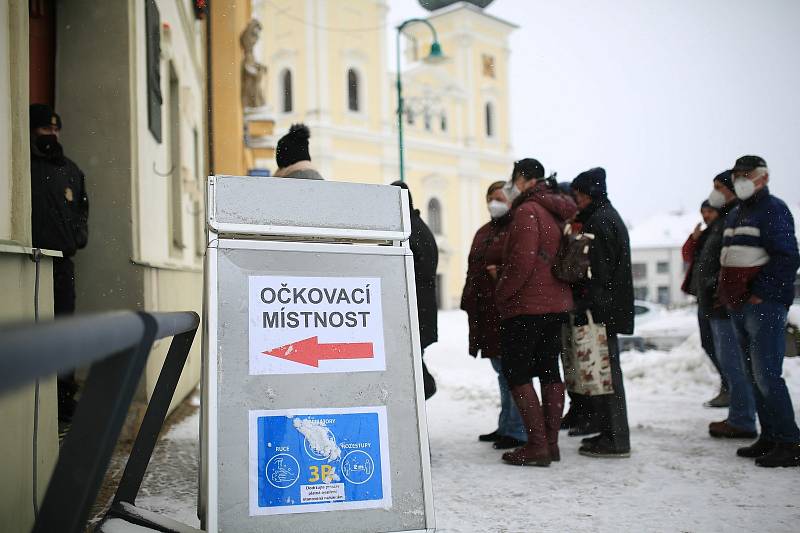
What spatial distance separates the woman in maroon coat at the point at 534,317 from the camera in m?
4.91

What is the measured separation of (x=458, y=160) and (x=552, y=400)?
4214 centimetres

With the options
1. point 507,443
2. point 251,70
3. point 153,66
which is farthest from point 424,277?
point 251,70

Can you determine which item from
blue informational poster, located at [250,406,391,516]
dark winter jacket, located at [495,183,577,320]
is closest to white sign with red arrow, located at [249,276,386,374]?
blue informational poster, located at [250,406,391,516]

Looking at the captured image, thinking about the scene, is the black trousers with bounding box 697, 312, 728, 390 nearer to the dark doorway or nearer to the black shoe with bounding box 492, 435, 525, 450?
the black shoe with bounding box 492, 435, 525, 450

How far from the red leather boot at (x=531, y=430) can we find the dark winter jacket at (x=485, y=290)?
27.7 inches

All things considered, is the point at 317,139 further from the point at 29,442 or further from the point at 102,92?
the point at 29,442

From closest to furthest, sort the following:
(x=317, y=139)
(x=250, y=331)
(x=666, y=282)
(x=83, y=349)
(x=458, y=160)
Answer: (x=83, y=349), (x=250, y=331), (x=317, y=139), (x=458, y=160), (x=666, y=282)

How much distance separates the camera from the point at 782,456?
15.5 ft

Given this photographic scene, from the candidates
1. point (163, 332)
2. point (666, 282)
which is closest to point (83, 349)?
point (163, 332)

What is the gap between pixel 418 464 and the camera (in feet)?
9.37

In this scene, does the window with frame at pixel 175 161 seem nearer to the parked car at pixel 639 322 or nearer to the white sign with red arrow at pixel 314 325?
the white sign with red arrow at pixel 314 325

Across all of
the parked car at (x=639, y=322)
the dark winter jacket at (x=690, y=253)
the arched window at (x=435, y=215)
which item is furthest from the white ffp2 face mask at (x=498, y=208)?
the arched window at (x=435, y=215)

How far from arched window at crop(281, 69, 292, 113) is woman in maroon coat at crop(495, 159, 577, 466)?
36740 millimetres

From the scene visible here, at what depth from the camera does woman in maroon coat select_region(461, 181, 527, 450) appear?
557cm
